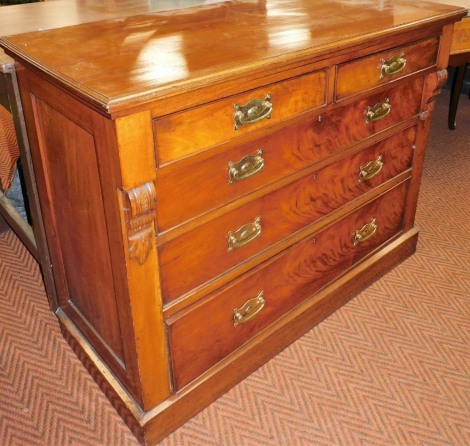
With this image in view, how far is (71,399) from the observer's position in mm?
1830

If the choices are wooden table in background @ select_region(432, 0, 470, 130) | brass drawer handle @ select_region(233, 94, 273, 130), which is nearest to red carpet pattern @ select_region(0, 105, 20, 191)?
brass drawer handle @ select_region(233, 94, 273, 130)

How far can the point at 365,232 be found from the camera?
2.16 meters

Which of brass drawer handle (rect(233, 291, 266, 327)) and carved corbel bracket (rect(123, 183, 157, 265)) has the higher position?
carved corbel bracket (rect(123, 183, 157, 265))

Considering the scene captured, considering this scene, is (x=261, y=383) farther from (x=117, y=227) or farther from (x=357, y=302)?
(x=117, y=227)

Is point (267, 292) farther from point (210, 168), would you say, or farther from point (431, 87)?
point (431, 87)

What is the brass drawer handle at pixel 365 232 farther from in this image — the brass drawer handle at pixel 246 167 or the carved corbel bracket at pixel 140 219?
the carved corbel bracket at pixel 140 219

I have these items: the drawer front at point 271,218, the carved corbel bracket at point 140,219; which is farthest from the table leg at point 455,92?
the carved corbel bracket at point 140,219

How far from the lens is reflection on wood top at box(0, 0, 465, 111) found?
1261 millimetres

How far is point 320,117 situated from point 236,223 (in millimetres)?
406

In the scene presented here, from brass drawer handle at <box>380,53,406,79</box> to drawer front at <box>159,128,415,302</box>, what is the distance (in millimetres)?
267

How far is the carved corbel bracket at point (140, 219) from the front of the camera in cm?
128

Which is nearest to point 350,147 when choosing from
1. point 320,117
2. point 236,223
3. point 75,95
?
point 320,117

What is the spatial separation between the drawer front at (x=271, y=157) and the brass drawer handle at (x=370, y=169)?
118 millimetres

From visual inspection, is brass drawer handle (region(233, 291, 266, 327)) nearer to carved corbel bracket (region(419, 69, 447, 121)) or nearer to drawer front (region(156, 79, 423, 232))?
drawer front (region(156, 79, 423, 232))
